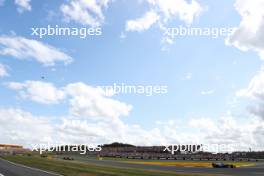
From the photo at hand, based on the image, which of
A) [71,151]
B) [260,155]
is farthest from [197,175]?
[71,151]

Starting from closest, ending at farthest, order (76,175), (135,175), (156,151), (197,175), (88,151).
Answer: (76,175) → (135,175) → (197,175) → (156,151) → (88,151)

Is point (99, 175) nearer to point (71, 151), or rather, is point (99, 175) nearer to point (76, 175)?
point (76, 175)

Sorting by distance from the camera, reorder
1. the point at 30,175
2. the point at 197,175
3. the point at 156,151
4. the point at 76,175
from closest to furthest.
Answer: the point at 30,175 → the point at 76,175 → the point at 197,175 → the point at 156,151

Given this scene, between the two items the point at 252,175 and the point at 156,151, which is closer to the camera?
the point at 252,175

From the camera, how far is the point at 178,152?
5463 inches

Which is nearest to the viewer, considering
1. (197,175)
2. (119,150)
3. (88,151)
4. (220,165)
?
(197,175)

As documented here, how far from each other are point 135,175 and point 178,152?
104337 mm

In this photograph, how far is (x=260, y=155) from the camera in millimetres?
120375

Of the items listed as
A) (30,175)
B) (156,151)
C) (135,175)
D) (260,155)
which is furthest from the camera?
(156,151)

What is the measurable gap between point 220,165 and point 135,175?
29.7m

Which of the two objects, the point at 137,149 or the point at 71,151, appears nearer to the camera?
the point at 137,149

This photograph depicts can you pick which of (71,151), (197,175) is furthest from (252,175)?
(71,151)

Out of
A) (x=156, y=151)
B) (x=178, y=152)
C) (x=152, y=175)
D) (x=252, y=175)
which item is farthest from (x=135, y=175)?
(x=156, y=151)

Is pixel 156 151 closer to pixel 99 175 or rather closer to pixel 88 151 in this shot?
pixel 88 151
